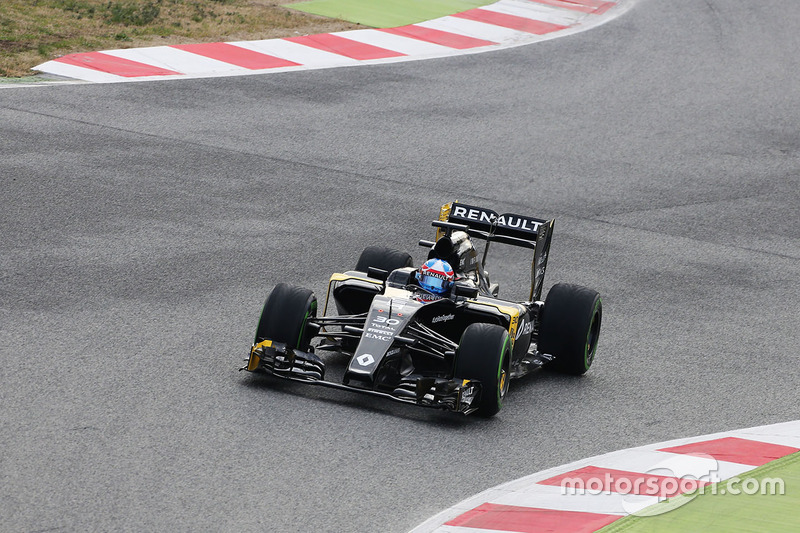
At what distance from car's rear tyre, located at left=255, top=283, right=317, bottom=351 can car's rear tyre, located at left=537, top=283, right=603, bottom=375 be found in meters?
2.05

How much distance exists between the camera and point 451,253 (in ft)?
30.5

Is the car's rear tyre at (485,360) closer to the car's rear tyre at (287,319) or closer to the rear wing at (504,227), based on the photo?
the car's rear tyre at (287,319)

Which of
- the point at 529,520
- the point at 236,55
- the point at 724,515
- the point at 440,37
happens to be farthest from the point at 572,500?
the point at 440,37

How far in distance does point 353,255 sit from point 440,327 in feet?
10.8

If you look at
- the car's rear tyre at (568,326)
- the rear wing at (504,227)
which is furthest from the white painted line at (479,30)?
the car's rear tyre at (568,326)

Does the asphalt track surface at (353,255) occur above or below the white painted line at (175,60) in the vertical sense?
below

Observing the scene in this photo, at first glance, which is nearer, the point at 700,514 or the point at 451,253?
the point at 700,514

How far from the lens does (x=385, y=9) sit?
78.3ft

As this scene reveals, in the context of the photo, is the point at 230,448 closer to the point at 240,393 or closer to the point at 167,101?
the point at 240,393

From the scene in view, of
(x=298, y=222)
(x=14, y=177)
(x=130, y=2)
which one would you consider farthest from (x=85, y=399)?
(x=130, y=2)

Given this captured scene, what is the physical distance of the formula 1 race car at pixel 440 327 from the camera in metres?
8.32

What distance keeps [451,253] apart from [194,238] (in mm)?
3864
